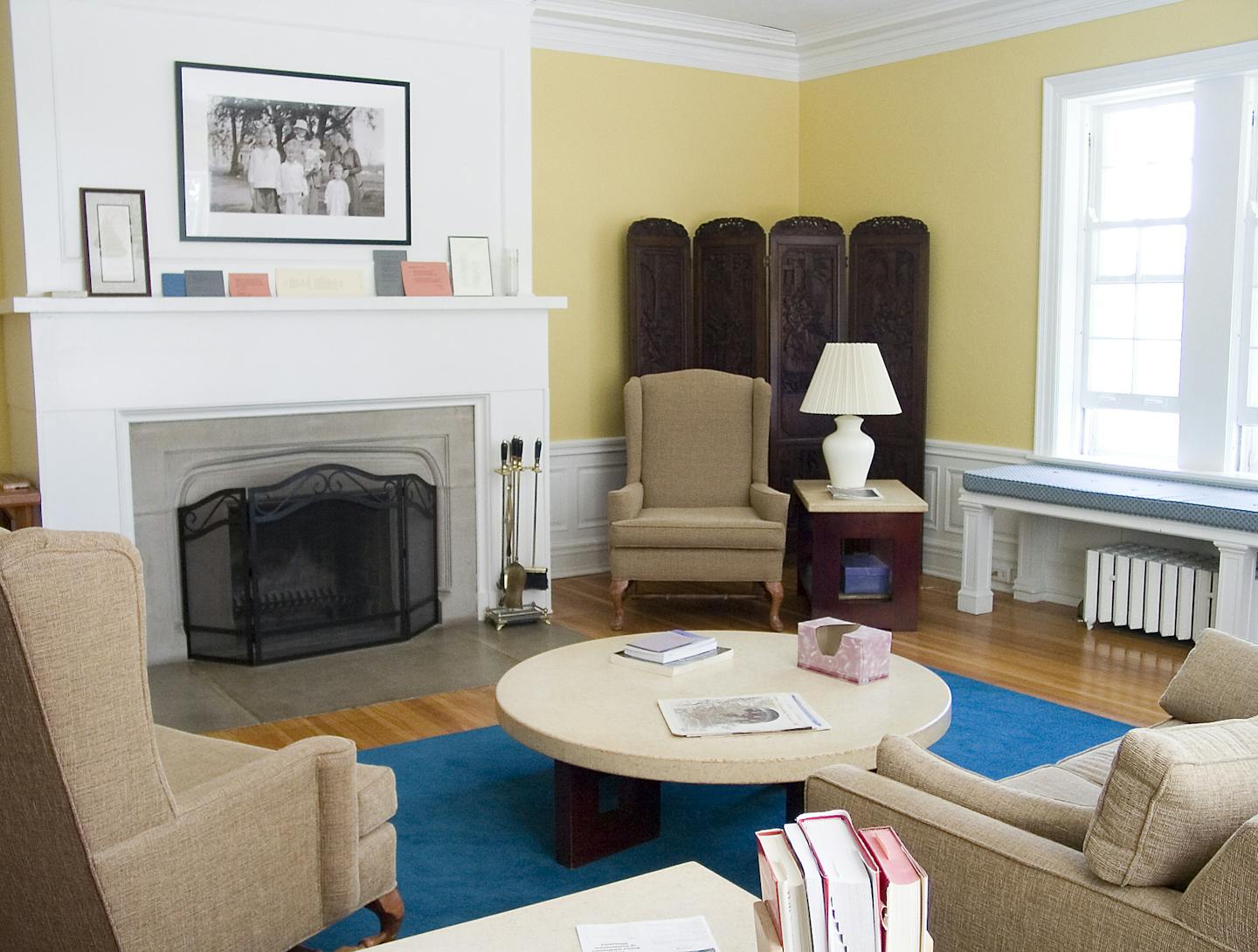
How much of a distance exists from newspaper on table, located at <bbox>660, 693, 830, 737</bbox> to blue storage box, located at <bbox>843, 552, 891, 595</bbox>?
2233 mm

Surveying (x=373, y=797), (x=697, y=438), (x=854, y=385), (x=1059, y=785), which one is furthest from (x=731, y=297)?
(x=373, y=797)

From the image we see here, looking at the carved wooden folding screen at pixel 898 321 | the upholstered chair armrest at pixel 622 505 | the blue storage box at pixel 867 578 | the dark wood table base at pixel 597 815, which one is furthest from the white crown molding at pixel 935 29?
the dark wood table base at pixel 597 815

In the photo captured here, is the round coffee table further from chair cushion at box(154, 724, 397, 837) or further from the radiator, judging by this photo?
the radiator

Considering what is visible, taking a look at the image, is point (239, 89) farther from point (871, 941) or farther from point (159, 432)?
point (871, 941)

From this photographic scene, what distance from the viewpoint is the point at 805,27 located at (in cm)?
646

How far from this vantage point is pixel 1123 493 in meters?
4.95

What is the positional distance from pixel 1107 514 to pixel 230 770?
3737 millimetres

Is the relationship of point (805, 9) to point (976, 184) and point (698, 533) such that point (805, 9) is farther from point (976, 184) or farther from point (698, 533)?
point (698, 533)

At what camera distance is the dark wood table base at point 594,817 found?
3051 millimetres

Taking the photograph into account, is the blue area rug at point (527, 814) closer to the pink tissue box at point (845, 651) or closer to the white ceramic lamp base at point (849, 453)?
the pink tissue box at point (845, 651)

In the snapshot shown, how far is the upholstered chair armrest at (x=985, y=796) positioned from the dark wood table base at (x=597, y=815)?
2.97 ft

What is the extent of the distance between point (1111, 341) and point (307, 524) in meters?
3.54

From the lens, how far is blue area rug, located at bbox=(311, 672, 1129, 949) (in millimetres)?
2938

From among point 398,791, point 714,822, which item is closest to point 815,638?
point 714,822
